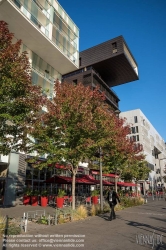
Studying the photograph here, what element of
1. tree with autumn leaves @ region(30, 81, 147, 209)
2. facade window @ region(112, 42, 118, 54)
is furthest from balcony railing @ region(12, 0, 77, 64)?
facade window @ region(112, 42, 118, 54)

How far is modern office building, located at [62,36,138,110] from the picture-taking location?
45.1 m

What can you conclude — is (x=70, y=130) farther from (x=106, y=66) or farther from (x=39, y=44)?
(x=106, y=66)

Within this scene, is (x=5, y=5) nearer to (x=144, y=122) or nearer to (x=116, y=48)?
(x=116, y=48)

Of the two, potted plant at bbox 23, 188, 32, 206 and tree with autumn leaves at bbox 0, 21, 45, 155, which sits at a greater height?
tree with autumn leaves at bbox 0, 21, 45, 155

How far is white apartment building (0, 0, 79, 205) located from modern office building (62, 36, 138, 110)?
1650 cm

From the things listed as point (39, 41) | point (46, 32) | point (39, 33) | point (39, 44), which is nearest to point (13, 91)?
point (39, 33)

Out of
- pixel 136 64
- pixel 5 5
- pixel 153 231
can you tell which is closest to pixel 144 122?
pixel 136 64

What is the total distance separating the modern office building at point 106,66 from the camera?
45.1m

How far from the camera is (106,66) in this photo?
162 ft

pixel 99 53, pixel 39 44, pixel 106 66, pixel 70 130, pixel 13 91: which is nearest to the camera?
pixel 13 91

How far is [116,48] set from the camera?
47.0m

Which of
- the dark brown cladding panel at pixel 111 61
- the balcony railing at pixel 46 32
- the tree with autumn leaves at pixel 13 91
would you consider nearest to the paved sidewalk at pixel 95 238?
the tree with autumn leaves at pixel 13 91

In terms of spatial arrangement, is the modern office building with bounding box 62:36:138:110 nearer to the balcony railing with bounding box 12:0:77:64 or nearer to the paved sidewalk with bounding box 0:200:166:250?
the balcony railing with bounding box 12:0:77:64

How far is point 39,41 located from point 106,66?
97.4 feet
